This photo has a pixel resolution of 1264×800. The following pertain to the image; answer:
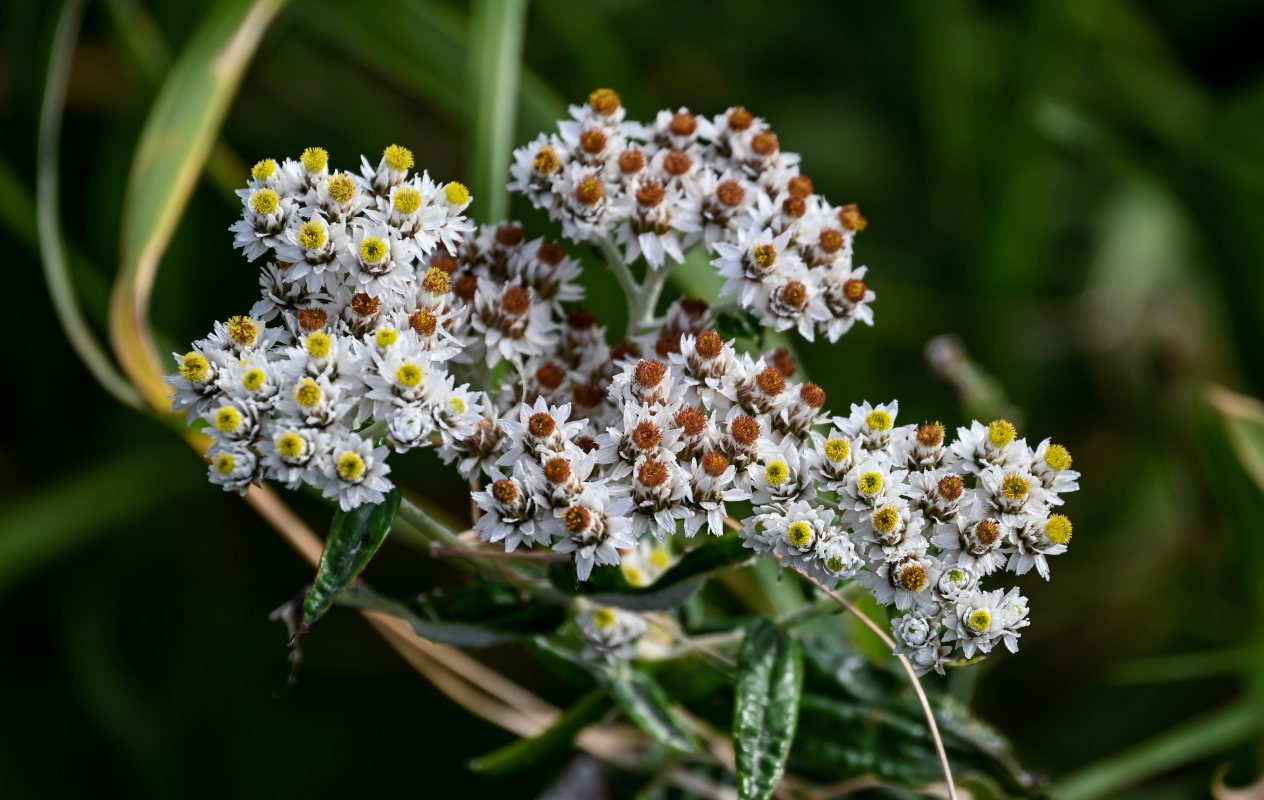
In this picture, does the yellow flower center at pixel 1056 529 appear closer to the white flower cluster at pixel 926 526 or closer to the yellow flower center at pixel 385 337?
the white flower cluster at pixel 926 526

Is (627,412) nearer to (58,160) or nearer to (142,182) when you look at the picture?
(142,182)

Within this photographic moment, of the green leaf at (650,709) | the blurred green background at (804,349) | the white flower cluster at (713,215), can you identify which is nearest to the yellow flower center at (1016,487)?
the white flower cluster at (713,215)

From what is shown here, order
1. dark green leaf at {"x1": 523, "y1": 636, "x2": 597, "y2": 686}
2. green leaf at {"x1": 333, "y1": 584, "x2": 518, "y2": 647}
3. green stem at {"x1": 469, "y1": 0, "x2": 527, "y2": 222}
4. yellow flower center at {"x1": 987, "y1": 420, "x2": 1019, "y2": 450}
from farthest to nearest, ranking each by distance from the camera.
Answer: green stem at {"x1": 469, "y1": 0, "x2": 527, "y2": 222} < dark green leaf at {"x1": 523, "y1": 636, "x2": 597, "y2": 686} < green leaf at {"x1": 333, "y1": 584, "x2": 518, "y2": 647} < yellow flower center at {"x1": 987, "y1": 420, "x2": 1019, "y2": 450}

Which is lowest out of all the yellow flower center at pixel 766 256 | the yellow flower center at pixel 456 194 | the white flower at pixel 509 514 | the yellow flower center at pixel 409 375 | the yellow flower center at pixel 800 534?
the white flower at pixel 509 514

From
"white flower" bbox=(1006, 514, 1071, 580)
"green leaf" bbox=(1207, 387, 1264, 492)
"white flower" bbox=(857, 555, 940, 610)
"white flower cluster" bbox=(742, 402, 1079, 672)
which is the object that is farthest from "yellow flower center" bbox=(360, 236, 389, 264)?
"green leaf" bbox=(1207, 387, 1264, 492)

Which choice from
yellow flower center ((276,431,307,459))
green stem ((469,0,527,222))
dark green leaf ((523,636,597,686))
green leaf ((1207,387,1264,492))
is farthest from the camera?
green leaf ((1207,387,1264,492))

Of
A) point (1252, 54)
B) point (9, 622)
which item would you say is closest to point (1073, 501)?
point (1252, 54)

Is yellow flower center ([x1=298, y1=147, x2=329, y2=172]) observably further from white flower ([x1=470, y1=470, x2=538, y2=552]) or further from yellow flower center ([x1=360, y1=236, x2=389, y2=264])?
white flower ([x1=470, y1=470, x2=538, y2=552])
